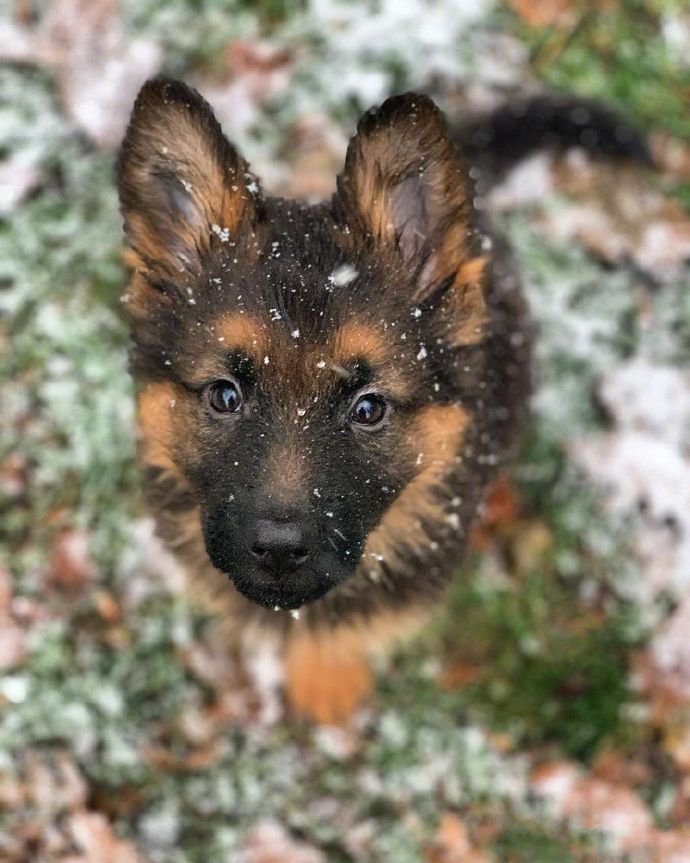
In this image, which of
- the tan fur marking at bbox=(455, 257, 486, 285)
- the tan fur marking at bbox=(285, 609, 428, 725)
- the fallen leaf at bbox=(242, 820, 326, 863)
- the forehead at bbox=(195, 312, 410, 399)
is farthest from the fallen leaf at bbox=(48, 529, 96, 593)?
the tan fur marking at bbox=(455, 257, 486, 285)

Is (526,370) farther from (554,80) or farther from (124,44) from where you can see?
(124,44)

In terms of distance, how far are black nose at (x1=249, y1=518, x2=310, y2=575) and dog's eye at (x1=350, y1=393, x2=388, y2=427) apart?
460mm

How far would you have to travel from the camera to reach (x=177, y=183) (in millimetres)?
3338

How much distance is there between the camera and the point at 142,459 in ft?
13.0

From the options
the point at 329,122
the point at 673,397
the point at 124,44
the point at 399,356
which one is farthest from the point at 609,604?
the point at 124,44

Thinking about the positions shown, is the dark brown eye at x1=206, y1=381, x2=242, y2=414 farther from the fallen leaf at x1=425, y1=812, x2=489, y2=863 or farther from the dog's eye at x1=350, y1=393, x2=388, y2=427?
the fallen leaf at x1=425, y1=812, x2=489, y2=863

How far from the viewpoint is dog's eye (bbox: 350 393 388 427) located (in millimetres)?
3264

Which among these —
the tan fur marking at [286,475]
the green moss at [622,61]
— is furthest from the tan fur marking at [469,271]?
the green moss at [622,61]

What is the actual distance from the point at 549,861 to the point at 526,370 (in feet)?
7.54

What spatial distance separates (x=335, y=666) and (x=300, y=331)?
2163mm

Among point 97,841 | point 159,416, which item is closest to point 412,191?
point 159,416

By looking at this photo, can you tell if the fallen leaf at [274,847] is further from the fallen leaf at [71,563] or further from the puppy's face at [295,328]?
the puppy's face at [295,328]

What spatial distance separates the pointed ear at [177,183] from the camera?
10.4 feet

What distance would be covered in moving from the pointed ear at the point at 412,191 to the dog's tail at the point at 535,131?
2023mm
